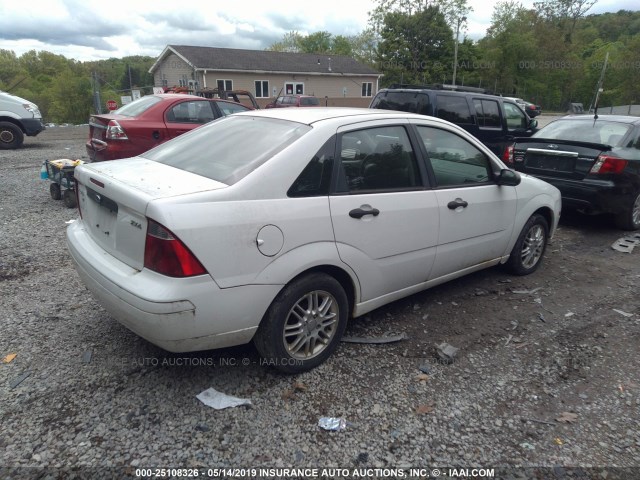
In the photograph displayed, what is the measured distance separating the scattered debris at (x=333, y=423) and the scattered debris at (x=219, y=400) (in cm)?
48

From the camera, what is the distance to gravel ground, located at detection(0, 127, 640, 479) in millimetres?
2451

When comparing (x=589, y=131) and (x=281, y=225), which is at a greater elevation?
(x=589, y=131)

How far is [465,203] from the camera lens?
383cm

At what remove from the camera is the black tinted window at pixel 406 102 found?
28.4 feet

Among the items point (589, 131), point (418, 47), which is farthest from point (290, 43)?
point (589, 131)

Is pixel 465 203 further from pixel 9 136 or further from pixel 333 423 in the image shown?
pixel 9 136

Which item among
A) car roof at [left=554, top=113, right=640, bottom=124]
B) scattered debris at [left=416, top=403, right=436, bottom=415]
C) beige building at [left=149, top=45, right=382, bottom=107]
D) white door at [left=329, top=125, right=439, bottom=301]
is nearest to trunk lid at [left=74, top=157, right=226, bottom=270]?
white door at [left=329, top=125, right=439, bottom=301]

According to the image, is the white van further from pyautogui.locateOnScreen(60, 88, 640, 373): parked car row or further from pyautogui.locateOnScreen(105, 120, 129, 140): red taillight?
pyautogui.locateOnScreen(60, 88, 640, 373): parked car row

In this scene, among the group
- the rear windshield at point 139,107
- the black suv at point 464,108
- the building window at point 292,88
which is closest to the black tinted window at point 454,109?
the black suv at point 464,108

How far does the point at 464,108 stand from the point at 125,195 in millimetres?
7982

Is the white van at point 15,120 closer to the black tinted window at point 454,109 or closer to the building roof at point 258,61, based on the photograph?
the black tinted window at point 454,109

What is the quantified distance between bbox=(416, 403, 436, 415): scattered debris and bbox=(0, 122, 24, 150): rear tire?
1428cm

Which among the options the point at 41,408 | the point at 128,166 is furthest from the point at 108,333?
the point at 128,166

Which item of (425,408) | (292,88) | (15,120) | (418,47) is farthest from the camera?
(418,47)
